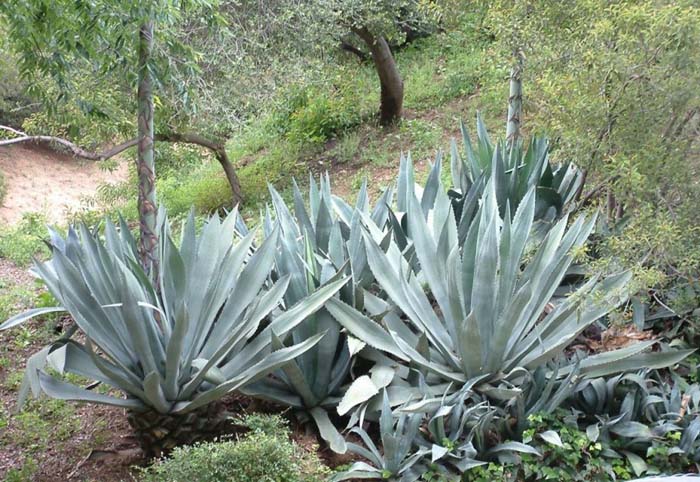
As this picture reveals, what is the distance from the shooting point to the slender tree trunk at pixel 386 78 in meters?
11.1

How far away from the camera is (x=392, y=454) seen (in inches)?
139

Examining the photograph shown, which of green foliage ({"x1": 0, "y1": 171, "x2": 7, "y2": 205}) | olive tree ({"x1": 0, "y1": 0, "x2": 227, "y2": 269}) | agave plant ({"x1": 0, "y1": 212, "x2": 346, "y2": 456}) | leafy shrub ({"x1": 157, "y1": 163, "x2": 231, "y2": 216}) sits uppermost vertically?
olive tree ({"x1": 0, "y1": 0, "x2": 227, "y2": 269})

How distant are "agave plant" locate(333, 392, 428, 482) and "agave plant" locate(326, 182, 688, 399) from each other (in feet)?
1.20

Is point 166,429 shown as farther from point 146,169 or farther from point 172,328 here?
point 146,169

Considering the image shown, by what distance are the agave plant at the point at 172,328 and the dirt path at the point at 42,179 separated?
13.8 m

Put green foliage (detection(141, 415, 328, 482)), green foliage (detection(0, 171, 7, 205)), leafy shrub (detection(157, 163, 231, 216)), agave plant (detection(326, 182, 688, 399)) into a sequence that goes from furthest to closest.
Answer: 1. green foliage (detection(0, 171, 7, 205))
2. leafy shrub (detection(157, 163, 231, 216))
3. agave plant (detection(326, 182, 688, 399))
4. green foliage (detection(141, 415, 328, 482))

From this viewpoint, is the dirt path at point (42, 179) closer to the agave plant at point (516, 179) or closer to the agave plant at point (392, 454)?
the agave plant at point (516, 179)

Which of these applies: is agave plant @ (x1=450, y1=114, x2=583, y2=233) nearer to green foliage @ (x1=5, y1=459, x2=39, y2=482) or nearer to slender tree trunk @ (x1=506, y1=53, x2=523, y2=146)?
slender tree trunk @ (x1=506, y1=53, x2=523, y2=146)

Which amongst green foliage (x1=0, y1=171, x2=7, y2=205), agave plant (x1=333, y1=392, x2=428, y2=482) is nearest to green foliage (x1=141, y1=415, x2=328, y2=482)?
agave plant (x1=333, y1=392, x2=428, y2=482)

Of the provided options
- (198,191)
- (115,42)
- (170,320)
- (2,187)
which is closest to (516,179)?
(170,320)

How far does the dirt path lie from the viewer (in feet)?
58.3

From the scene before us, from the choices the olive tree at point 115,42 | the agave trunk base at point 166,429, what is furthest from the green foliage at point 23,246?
the agave trunk base at point 166,429

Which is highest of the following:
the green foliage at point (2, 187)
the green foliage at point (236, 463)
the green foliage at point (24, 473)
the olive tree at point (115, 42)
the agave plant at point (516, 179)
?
the olive tree at point (115, 42)

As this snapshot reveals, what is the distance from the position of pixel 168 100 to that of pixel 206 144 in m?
2.05
